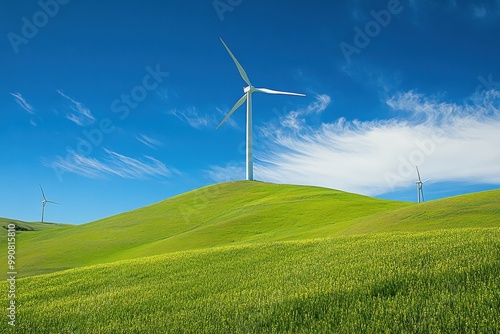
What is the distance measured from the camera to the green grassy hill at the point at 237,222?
43969 mm

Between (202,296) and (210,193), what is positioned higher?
(210,193)

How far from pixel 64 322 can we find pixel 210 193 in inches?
3892

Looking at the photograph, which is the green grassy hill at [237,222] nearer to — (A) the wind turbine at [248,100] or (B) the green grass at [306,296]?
(A) the wind turbine at [248,100]

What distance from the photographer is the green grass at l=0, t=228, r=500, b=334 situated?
10.8m

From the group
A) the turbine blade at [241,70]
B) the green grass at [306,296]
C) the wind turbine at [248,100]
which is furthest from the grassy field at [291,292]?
the wind turbine at [248,100]

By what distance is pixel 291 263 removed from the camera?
63.6ft

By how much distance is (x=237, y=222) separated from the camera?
68.4 meters

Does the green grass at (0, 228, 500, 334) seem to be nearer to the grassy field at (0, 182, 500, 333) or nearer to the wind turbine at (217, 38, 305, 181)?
the grassy field at (0, 182, 500, 333)

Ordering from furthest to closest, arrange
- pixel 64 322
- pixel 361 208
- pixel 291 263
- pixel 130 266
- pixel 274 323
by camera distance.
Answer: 1. pixel 361 208
2. pixel 130 266
3. pixel 291 263
4. pixel 64 322
5. pixel 274 323

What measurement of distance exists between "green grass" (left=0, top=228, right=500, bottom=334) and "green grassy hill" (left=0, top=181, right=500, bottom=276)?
23211 millimetres

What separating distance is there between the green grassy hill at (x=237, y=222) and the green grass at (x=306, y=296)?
23.2 metres

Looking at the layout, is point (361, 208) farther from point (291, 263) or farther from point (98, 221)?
point (98, 221)

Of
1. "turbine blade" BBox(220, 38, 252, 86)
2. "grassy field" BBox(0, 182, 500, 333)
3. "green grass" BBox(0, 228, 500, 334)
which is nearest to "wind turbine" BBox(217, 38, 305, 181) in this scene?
"turbine blade" BBox(220, 38, 252, 86)

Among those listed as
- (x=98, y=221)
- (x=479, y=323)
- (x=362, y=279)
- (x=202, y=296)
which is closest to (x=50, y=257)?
(x=98, y=221)
